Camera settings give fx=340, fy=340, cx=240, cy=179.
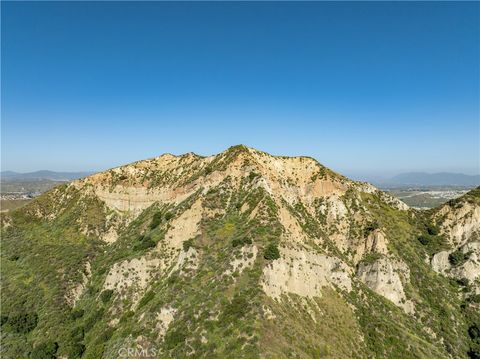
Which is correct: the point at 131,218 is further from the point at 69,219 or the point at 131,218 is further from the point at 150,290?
the point at 150,290

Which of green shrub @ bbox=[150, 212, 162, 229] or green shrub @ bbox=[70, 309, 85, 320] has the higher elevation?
green shrub @ bbox=[150, 212, 162, 229]

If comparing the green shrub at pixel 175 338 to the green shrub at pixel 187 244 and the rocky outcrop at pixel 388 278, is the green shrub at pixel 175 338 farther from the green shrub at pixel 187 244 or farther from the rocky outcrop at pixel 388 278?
the rocky outcrop at pixel 388 278

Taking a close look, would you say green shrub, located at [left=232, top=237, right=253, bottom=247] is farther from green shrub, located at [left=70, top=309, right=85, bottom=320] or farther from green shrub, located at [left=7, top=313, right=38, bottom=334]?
green shrub, located at [left=7, top=313, right=38, bottom=334]

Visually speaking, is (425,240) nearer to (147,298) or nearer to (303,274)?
(303,274)

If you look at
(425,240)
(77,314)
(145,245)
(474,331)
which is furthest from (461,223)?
(77,314)

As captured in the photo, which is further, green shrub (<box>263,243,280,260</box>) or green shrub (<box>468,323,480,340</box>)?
green shrub (<box>468,323,480,340</box>)

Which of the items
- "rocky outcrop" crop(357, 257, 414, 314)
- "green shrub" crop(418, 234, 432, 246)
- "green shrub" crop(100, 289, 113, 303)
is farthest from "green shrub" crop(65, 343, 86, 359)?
"green shrub" crop(418, 234, 432, 246)
